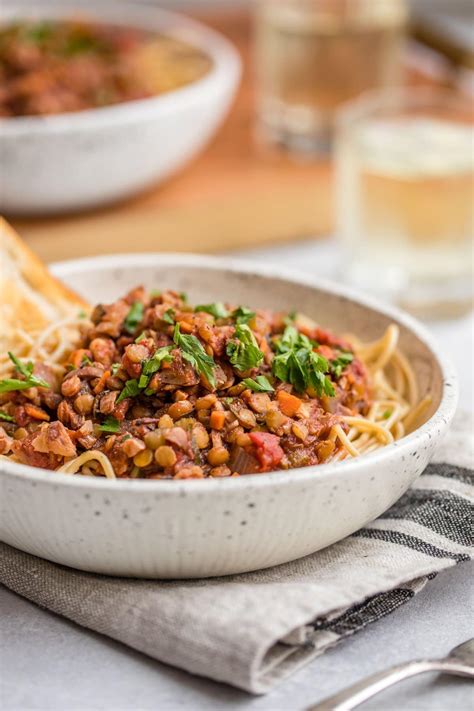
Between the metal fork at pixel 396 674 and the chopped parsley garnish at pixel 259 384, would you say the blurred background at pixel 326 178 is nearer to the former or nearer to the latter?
the chopped parsley garnish at pixel 259 384

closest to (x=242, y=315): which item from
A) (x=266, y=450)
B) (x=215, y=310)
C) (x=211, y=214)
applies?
(x=215, y=310)

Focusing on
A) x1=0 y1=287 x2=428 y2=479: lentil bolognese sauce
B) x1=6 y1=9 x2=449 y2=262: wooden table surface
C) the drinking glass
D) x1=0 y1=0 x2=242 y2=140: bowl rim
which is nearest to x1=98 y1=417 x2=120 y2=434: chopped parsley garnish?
x1=0 y1=287 x2=428 y2=479: lentil bolognese sauce

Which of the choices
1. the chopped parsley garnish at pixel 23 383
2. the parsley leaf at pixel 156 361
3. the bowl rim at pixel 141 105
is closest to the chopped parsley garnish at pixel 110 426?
the parsley leaf at pixel 156 361

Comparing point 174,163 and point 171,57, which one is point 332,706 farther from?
point 171,57

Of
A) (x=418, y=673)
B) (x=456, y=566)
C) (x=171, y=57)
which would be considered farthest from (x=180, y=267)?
(x=171, y=57)

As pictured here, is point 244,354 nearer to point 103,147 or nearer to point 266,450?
point 266,450

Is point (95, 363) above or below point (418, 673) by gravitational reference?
above

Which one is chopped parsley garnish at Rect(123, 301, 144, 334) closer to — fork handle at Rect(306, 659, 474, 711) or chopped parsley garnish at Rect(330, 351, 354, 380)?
chopped parsley garnish at Rect(330, 351, 354, 380)
